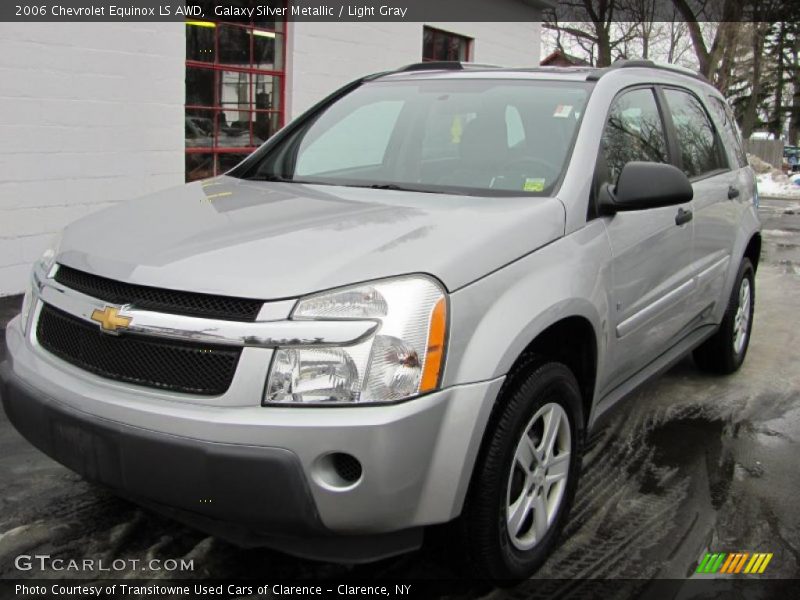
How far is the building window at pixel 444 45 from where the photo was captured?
11.5 meters

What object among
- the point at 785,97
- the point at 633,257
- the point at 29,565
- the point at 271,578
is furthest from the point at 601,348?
the point at 785,97

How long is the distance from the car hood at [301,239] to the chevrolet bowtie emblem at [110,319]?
0.11m

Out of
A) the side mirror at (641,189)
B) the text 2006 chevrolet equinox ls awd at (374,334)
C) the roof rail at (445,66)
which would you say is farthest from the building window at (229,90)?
the side mirror at (641,189)

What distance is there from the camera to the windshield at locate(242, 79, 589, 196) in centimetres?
335

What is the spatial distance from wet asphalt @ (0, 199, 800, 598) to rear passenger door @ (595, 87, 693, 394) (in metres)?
0.37

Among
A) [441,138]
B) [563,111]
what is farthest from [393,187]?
[563,111]

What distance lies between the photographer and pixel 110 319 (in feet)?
8.07

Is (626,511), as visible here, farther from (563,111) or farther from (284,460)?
(284,460)

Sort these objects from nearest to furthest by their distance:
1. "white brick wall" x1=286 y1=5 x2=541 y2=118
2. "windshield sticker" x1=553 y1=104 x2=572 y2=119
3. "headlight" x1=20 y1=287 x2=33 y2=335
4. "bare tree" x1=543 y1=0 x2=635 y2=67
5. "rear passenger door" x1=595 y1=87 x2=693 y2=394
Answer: "headlight" x1=20 y1=287 x2=33 y2=335
"rear passenger door" x1=595 y1=87 x2=693 y2=394
"windshield sticker" x1=553 y1=104 x2=572 y2=119
"white brick wall" x1=286 y1=5 x2=541 y2=118
"bare tree" x1=543 y1=0 x2=635 y2=67

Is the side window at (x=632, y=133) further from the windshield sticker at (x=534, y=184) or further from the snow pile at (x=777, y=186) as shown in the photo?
the snow pile at (x=777, y=186)

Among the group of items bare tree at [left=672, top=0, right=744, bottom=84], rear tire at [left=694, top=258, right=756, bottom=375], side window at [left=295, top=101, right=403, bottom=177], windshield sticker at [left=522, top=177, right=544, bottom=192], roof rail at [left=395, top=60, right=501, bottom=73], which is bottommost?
rear tire at [left=694, top=258, right=756, bottom=375]

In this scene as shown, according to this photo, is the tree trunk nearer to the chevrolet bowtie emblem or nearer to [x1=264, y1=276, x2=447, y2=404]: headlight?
[x1=264, y1=276, x2=447, y2=404]: headlight

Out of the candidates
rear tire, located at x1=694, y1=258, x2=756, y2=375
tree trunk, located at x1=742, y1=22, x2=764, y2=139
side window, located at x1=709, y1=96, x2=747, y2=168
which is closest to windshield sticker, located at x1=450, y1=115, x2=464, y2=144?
side window, located at x1=709, y1=96, x2=747, y2=168

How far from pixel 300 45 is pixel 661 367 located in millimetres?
6292
